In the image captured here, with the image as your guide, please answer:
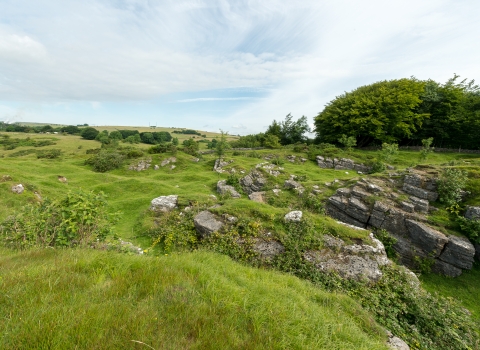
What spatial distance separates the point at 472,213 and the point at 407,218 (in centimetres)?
328

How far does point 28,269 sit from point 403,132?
5233 centimetres

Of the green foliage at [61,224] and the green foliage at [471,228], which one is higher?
the green foliage at [61,224]

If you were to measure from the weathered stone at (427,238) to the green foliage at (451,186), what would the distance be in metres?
3.50

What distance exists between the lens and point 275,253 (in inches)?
340

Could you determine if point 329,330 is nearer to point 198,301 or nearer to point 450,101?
point 198,301

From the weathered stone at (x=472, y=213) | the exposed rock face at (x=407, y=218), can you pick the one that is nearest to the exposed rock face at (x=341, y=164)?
the exposed rock face at (x=407, y=218)

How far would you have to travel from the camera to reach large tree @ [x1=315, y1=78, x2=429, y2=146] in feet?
128

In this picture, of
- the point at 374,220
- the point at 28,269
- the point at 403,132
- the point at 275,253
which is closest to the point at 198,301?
the point at 28,269

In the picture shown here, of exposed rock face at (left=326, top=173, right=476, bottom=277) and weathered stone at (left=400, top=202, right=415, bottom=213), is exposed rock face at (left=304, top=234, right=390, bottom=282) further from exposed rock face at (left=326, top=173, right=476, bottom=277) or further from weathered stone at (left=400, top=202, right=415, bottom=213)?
weathered stone at (left=400, top=202, right=415, bottom=213)

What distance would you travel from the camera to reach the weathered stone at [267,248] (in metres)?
8.60

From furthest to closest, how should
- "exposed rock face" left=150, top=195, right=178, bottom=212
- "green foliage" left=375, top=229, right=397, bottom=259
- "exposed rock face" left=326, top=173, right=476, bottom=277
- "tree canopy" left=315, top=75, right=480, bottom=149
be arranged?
"tree canopy" left=315, top=75, right=480, bottom=149
"exposed rock face" left=150, top=195, right=178, bottom=212
"green foliage" left=375, top=229, right=397, bottom=259
"exposed rock face" left=326, top=173, right=476, bottom=277

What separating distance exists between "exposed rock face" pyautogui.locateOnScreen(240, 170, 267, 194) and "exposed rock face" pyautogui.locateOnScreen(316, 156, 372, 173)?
620 inches

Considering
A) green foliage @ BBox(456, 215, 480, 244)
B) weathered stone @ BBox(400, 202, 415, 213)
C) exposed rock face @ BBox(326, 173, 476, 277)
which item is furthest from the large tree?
green foliage @ BBox(456, 215, 480, 244)

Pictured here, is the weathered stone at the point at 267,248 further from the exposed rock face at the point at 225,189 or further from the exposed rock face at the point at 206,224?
the exposed rock face at the point at 225,189
